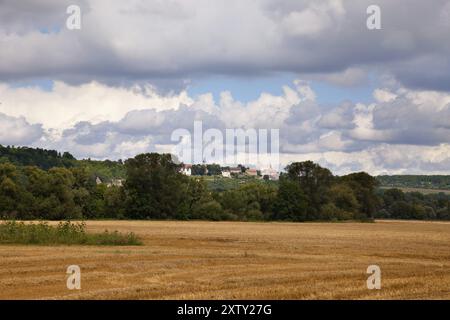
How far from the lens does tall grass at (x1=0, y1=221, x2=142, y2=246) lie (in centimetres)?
4331

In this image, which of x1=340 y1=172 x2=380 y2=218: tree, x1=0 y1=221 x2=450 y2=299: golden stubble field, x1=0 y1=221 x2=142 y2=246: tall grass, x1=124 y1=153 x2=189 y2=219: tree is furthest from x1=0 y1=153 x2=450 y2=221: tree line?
x1=0 y1=221 x2=450 y2=299: golden stubble field

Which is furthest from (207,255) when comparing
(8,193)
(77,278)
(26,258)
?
(8,193)

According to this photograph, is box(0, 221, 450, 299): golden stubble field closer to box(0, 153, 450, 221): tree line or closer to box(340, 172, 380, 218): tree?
box(0, 153, 450, 221): tree line

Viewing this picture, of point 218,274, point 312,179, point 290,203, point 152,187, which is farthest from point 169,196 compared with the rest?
point 218,274

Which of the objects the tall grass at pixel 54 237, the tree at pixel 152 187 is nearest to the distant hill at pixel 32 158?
the tree at pixel 152 187

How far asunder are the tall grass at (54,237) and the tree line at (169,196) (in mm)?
60496

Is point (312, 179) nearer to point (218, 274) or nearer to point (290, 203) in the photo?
point (290, 203)

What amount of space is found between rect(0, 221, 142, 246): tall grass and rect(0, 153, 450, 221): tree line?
6050 centimetres

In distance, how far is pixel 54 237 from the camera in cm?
4369

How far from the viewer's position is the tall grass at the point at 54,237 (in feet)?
142

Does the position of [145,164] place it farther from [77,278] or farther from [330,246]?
[77,278]
